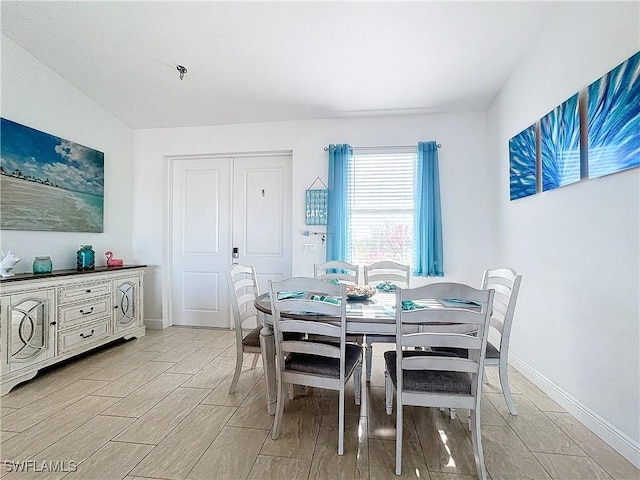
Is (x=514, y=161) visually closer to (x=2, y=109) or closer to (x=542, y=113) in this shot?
(x=542, y=113)

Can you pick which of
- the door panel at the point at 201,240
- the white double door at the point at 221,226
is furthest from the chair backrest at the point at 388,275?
the door panel at the point at 201,240

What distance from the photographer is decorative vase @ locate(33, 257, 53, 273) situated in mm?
2801

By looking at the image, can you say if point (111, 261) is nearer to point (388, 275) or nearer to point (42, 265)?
point (42, 265)

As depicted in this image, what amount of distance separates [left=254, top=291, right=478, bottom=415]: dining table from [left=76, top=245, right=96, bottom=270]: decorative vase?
7.52 ft

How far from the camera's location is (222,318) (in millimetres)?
4199

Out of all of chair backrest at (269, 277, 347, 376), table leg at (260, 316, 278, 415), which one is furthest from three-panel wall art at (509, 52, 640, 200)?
table leg at (260, 316, 278, 415)

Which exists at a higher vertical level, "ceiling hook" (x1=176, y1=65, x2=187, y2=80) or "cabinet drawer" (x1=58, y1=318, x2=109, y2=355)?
"ceiling hook" (x1=176, y1=65, x2=187, y2=80)

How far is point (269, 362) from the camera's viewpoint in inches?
80.4

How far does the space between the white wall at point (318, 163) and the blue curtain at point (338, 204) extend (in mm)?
155

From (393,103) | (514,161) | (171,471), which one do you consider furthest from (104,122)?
(514,161)

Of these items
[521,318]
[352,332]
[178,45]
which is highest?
[178,45]

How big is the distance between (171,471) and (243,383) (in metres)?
1.00

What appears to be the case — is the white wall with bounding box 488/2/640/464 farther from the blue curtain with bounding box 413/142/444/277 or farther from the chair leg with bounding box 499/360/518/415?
the blue curtain with bounding box 413/142/444/277

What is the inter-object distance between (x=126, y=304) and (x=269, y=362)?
242cm
